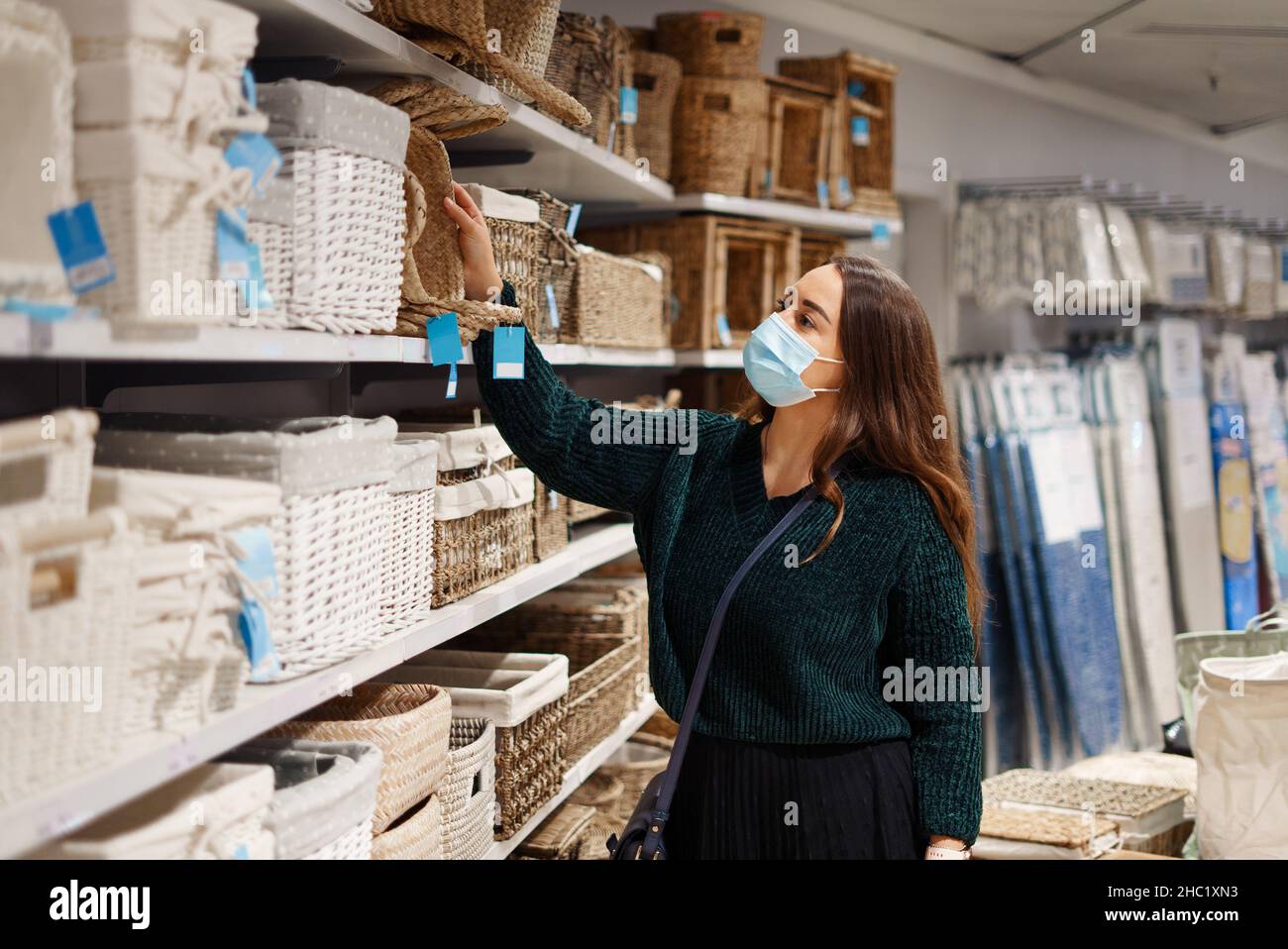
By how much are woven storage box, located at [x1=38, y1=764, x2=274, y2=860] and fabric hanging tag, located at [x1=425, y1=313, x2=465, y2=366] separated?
781mm

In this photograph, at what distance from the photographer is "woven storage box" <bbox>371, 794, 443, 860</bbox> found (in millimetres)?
1848

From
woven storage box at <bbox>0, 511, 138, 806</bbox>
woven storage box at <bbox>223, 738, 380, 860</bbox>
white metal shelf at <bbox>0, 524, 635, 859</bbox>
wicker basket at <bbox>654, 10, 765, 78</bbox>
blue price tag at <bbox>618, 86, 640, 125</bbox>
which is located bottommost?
woven storage box at <bbox>223, 738, 380, 860</bbox>

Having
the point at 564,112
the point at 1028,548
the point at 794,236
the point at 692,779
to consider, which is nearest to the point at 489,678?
the point at 692,779

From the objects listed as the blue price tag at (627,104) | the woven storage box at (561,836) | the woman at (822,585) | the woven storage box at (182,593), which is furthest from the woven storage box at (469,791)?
the blue price tag at (627,104)

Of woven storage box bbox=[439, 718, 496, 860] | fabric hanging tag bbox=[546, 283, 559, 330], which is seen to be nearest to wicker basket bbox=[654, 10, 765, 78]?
fabric hanging tag bbox=[546, 283, 559, 330]

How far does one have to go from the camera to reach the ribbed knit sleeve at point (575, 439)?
2.33m

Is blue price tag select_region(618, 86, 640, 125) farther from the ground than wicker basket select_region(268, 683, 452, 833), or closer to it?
farther from the ground

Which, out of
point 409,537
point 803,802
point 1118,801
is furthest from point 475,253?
point 1118,801

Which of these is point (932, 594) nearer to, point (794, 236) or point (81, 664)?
point (81, 664)

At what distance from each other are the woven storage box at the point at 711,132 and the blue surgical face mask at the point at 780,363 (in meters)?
1.76

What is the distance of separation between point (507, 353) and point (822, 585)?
0.71m

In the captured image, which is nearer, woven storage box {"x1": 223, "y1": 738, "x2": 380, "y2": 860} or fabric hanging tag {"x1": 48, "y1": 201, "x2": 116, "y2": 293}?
fabric hanging tag {"x1": 48, "y1": 201, "x2": 116, "y2": 293}

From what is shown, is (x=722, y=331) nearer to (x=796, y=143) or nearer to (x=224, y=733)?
(x=796, y=143)

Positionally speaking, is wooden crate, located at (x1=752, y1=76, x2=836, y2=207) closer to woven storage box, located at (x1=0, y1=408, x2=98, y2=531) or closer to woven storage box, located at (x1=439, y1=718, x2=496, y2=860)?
woven storage box, located at (x1=439, y1=718, x2=496, y2=860)
